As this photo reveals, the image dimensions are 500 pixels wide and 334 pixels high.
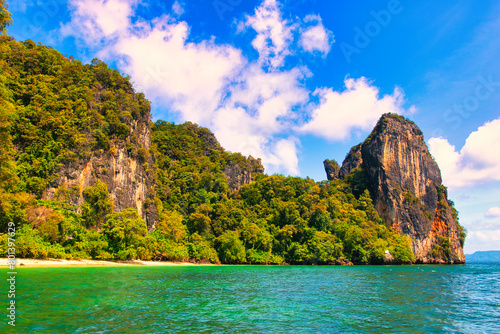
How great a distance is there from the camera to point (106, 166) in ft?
168

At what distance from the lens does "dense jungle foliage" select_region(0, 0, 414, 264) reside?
3631 cm

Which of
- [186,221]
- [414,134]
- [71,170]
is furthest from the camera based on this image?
[414,134]

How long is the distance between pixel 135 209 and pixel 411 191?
78.2 meters

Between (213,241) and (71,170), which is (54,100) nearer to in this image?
(71,170)

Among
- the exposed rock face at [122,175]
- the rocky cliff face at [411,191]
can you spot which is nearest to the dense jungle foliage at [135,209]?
the exposed rock face at [122,175]

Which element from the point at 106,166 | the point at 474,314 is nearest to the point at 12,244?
the point at 106,166

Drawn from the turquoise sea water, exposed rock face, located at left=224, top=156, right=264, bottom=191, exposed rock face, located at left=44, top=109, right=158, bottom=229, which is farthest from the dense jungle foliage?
the turquoise sea water

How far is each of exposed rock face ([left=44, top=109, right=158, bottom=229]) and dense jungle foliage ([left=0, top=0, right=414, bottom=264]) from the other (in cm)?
120

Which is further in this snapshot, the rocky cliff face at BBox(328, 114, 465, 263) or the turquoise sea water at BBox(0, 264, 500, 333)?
the rocky cliff face at BBox(328, 114, 465, 263)

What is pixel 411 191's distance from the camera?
89.0 metres

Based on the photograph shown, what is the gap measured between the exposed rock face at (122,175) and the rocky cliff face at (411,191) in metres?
65.9

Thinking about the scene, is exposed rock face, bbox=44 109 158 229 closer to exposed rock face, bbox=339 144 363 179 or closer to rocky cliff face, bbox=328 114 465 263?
rocky cliff face, bbox=328 114 465 263

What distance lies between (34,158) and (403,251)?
3063 inches

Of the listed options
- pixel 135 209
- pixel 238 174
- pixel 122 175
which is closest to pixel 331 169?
pixel 238 174
